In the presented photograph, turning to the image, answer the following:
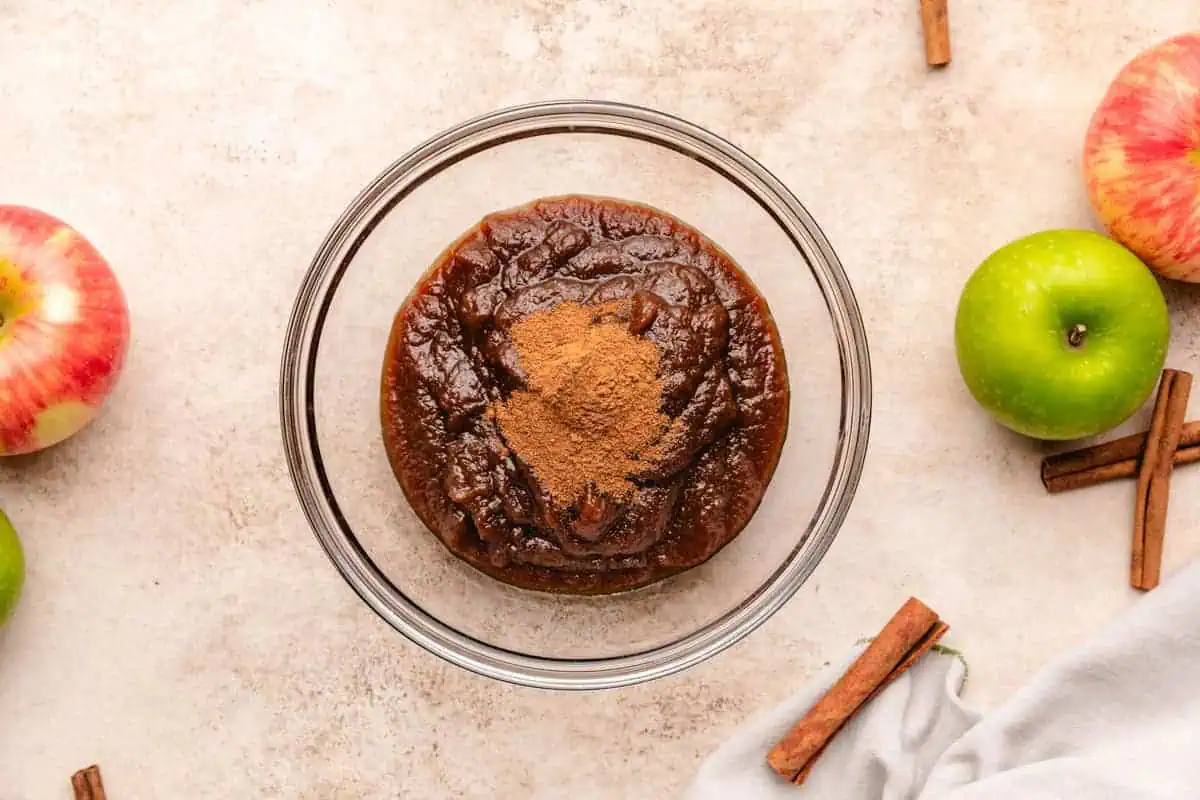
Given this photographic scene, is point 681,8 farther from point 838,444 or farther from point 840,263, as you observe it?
point 838,444

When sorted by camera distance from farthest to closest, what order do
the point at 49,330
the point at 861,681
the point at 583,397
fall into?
the point at 861,681, the point at 49,330, the point at 583,397

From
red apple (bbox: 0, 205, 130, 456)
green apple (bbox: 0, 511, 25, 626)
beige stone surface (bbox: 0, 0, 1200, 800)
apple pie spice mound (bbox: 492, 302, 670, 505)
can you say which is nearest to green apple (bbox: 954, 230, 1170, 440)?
beige stone surface (bbox: 0, 0, 1200, 800)

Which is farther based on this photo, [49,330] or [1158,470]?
[1158,470]

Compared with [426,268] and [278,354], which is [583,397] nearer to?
[426,268]

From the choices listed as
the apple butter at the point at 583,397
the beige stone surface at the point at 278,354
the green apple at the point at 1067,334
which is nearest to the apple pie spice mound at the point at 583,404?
the apple butter at the point at 583,397

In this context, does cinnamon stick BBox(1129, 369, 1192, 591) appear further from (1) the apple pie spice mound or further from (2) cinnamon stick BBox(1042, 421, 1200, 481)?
(1) the apple pie spice mound

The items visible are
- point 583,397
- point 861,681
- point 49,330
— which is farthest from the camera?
point 861,681

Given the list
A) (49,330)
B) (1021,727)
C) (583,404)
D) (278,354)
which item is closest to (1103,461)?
(1021,727)
